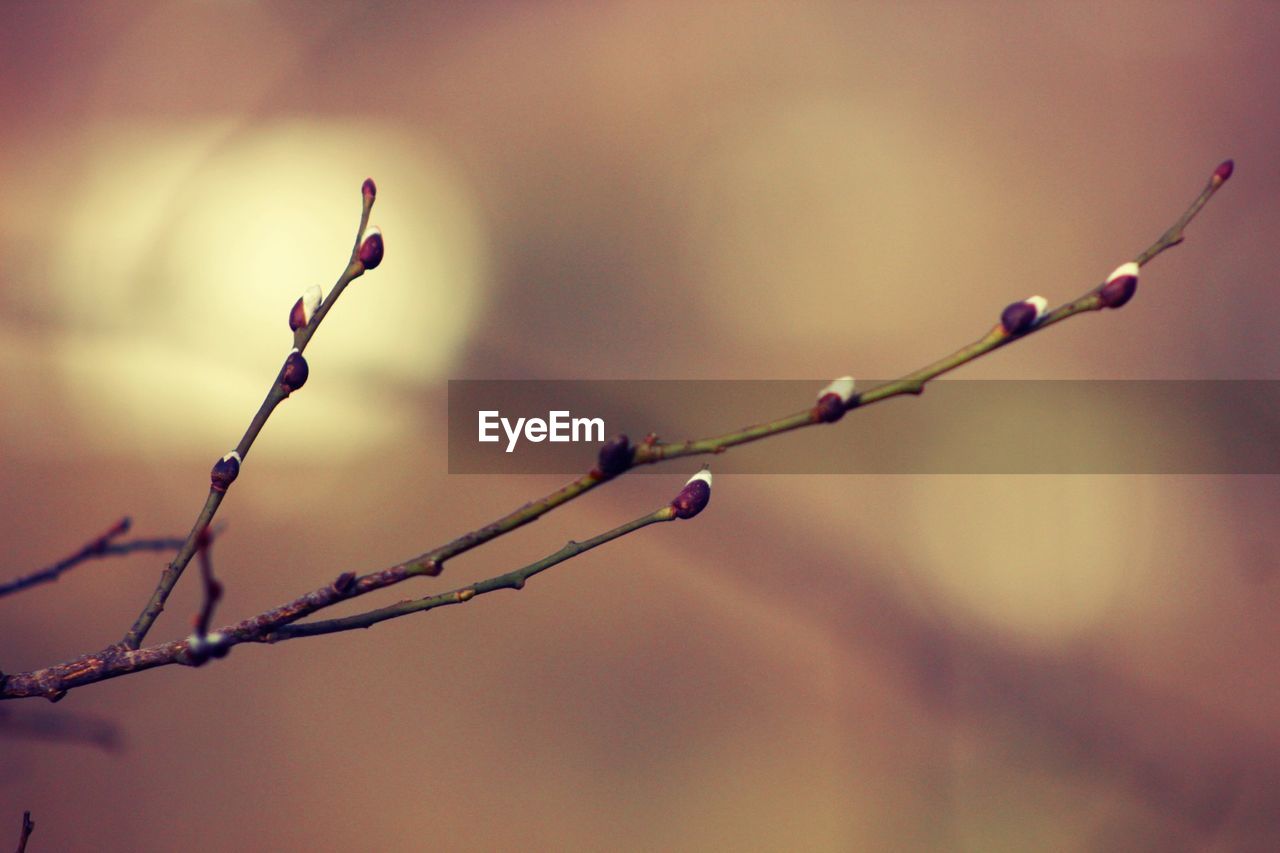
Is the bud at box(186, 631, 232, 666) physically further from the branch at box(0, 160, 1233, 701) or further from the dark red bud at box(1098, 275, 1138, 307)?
the dark red bud at box(1098, 275, 1138, 307)

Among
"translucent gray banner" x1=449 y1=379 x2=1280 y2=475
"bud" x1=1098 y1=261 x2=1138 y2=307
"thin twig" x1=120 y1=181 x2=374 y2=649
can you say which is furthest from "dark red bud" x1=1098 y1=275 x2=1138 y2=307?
"translucent gray banner" x1=449 y1=379 x2=1280 y2=475

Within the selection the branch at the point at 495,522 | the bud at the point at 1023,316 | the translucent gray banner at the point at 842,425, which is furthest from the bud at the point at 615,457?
the translucent gray banner at the point at 842,425

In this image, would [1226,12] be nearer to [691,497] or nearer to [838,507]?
[838,507]

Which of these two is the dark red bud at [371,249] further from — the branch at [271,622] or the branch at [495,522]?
the branch at [271,622]

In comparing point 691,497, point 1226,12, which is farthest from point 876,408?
point 691,497

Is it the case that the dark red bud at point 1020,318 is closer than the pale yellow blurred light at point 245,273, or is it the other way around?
the dark red bud at point 1020,318

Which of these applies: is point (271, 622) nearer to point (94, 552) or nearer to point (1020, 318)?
point (94, 552)

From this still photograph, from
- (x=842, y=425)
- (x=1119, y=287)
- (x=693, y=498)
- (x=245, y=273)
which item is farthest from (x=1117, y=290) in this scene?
(x=245, y=273)
